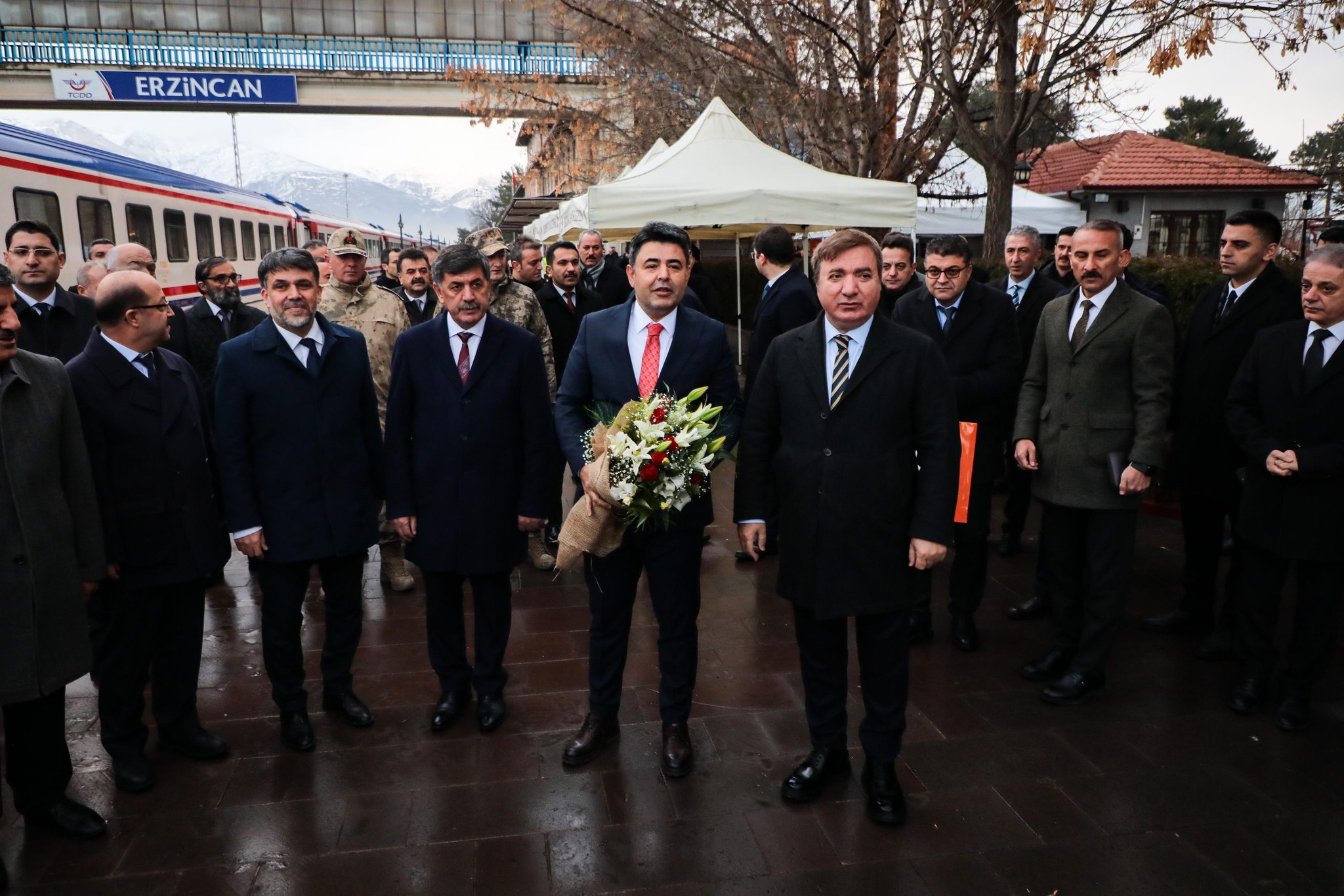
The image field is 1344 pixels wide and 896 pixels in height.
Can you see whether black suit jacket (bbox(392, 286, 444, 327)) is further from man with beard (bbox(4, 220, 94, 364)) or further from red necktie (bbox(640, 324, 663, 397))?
red necktie (bbox(640, 324, 663, 397))

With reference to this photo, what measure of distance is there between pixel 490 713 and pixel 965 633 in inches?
95.3

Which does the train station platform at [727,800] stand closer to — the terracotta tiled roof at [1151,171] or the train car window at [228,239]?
the train car window at [228,239]

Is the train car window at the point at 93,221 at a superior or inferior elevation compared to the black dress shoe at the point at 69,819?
superior

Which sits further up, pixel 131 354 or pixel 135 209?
pixel 135 209

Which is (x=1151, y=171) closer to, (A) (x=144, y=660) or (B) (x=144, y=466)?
(B) (x=144, y=466)

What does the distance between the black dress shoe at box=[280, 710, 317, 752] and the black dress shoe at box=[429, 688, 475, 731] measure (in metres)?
0.49

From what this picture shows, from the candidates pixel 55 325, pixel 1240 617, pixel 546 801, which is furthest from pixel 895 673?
pixel 55 325

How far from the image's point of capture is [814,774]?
3.25 meters

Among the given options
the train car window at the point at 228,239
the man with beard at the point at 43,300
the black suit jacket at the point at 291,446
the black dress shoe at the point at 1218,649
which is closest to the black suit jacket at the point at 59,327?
the man with beard at the point at 43,300

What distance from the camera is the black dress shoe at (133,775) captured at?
337cm

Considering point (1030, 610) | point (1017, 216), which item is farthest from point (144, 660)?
point (1017, 216)

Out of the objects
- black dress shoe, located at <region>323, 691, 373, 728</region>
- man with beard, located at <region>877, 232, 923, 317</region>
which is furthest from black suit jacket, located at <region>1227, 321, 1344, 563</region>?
black dress shoe, located at <region>323, 691, 373, 728</region>

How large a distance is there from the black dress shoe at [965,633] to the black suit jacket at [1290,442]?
1.30 meters

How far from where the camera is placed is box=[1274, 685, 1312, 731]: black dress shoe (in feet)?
12.2
